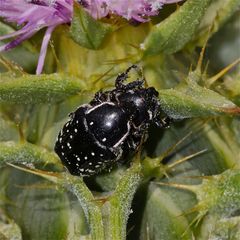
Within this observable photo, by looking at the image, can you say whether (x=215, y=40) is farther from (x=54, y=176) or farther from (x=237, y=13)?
(x=54, y=176)

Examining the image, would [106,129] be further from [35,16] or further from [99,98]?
[35,16]

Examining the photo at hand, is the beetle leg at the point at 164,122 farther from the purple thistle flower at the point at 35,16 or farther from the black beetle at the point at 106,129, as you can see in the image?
the purple thistle flower at the point at 35,16

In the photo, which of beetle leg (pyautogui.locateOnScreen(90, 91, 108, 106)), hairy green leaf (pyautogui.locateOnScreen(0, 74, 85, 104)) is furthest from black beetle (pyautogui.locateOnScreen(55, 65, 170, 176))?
hairy green leaf (pyautogui.locateOnScreen(0, 74, 85, 104))

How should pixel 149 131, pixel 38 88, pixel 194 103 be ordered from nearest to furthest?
pixel 194 103, pixel 38 88, pixel 149 131

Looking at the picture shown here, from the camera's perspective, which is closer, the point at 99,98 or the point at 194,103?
the point at 194,103

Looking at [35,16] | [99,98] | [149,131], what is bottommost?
[149,131]

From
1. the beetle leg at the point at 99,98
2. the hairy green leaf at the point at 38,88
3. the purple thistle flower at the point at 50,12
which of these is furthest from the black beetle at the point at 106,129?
the purple thistle flower at the point at 50,12

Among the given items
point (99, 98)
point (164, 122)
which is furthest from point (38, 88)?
point (164, 122)
